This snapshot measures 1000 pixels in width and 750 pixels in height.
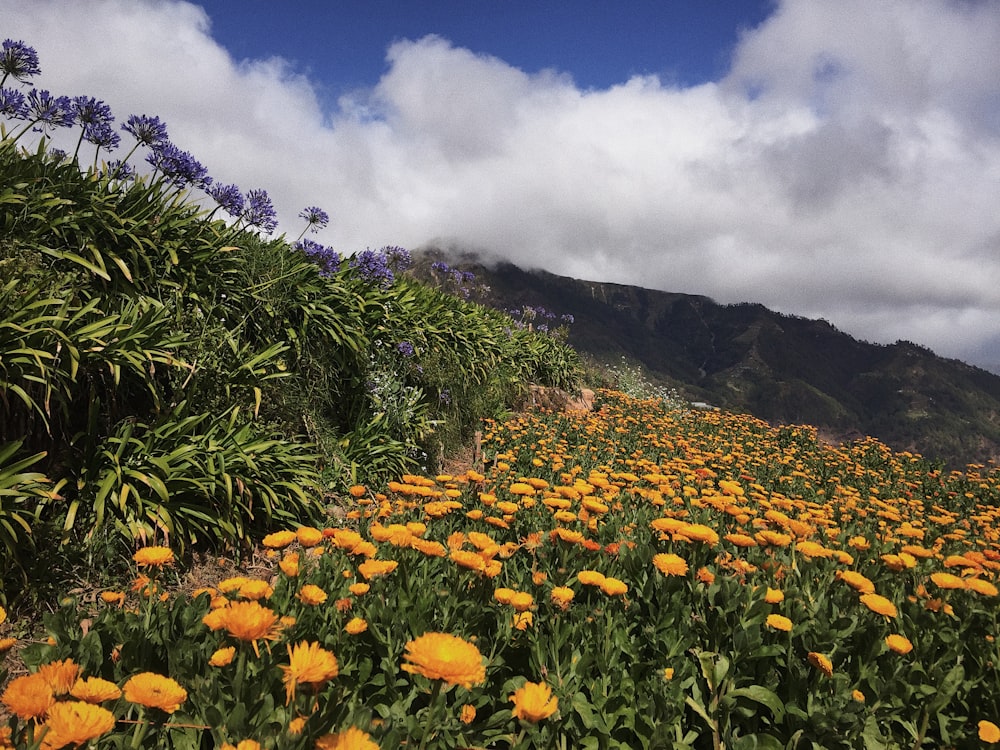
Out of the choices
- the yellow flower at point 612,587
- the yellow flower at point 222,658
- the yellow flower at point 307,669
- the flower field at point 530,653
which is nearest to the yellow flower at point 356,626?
the flower field at point 530,653

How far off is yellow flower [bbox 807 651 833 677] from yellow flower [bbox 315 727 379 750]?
1.44 metres

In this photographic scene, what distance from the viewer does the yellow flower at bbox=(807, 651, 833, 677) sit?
5.36ft

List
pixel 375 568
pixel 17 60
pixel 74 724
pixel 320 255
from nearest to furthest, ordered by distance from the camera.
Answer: pixel 74 724 < pixel 375 568 < pixel 17 60 < pixel 320 255

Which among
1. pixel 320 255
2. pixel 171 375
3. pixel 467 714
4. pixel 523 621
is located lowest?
pixel 467 714

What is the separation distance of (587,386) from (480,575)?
1253 cm

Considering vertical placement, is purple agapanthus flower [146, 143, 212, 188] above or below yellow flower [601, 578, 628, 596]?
above

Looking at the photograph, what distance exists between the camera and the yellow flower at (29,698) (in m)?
0.95

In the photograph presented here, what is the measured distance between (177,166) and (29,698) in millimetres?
4000

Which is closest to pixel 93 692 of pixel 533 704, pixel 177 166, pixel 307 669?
pixel 307 669

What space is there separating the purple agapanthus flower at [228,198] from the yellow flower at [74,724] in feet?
13.6

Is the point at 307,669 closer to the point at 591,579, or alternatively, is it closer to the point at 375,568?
the point at 375,568

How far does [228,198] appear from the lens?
4301 millimetres

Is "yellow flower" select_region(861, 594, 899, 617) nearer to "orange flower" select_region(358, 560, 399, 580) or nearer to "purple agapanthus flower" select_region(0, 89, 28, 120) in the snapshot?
"orange flower" select_region(358, 560, 399, 580)

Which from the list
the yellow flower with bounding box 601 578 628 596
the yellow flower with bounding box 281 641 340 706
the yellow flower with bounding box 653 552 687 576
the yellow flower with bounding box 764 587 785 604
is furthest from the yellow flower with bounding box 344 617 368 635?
the yellow flower with bounding box 764 587 785 604
